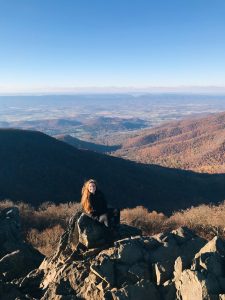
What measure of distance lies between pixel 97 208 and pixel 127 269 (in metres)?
3.63

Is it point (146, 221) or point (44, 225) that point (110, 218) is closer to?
point (146, 221)

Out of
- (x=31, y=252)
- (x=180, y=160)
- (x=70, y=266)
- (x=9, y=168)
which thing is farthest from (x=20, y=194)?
(x=180, y=160)

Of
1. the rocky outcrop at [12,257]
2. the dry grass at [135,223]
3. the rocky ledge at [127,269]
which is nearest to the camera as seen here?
the rocky ledge at [127,269]

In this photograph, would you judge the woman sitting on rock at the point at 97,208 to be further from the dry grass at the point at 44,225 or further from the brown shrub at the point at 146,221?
the brown shrub at the point at 146,221

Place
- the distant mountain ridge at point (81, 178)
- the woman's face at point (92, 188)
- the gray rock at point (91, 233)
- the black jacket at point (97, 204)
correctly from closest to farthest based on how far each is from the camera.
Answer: the gray rock at point (91, 233)
the black jacket at point (97, 204)
the woman's face at point (92, 188)
the distant mountain ridge at point (81, 178)

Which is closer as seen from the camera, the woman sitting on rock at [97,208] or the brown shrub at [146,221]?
the woman sitting on rock at [97,208]

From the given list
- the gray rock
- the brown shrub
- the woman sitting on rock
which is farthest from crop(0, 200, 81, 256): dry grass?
the gray rock

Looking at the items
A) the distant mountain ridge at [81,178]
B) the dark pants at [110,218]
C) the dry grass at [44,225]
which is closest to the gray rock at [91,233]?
the dark pants at [110,218]

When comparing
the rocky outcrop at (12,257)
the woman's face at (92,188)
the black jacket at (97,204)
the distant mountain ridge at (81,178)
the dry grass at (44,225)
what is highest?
the woman's face at (92,188)

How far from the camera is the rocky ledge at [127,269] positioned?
31.2 feet

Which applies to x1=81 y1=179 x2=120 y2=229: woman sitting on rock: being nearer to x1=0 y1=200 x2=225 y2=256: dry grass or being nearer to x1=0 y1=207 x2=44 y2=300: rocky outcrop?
x1=0 y1=207 x2=44 y2=300: rocky outcrop

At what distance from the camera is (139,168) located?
91875mm

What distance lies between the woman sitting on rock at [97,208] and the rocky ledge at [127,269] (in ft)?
1.17

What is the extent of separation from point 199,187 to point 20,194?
39750 mm
